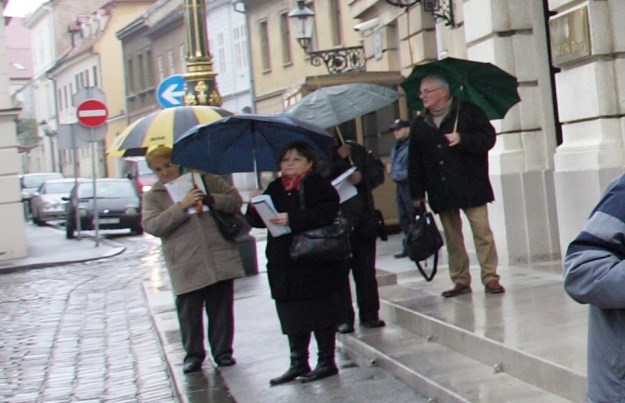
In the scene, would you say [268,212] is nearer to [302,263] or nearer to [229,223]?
[302,263]

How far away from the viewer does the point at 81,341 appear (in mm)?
11344

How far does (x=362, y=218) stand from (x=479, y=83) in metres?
1.49

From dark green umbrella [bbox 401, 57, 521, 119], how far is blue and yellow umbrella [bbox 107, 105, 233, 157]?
71.7 inches

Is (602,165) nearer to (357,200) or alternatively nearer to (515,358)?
(357,200)

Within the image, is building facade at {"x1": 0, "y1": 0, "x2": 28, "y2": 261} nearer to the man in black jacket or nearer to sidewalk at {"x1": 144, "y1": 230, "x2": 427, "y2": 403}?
sidewalk at {"x1": 144, "y1": 230, "x2": 427, "y2": 403}

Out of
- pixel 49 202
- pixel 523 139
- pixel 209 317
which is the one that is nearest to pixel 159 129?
pixel 209 317

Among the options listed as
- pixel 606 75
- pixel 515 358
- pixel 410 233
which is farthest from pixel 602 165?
pixel 515 358

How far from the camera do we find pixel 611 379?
10.7ft

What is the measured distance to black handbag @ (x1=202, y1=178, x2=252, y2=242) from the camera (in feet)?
28.3

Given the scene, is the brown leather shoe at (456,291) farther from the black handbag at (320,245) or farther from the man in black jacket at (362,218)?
the black handbag at (320,245)

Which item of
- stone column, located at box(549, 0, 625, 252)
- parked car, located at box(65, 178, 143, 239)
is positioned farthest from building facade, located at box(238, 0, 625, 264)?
parked car, located at box(65, 178, 143, 239)

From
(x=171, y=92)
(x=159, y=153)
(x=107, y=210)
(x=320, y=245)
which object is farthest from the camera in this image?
(x=107, y=210)

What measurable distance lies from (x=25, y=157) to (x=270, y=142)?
91039mm

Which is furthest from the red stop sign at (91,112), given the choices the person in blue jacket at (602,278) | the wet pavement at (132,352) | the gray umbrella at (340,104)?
the person in blue jacket at (602,278)
